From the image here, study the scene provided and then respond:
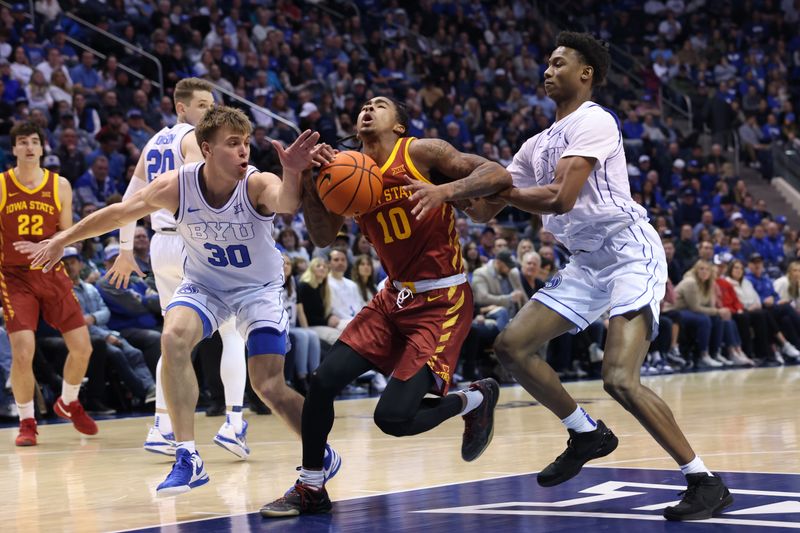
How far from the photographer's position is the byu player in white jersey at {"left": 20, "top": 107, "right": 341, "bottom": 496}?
17.3ft

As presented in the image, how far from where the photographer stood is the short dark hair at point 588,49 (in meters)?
4.99

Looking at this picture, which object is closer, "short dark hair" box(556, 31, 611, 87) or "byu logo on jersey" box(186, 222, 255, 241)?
"short dark hair" box(556, 31, 611, 87)

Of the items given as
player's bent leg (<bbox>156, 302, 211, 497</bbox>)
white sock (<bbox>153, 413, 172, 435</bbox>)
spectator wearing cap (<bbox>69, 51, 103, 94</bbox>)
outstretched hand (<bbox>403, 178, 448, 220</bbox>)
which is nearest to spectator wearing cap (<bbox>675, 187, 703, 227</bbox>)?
spectator wearing cap (<bbox>69, 51, 103, 94</bbox>)

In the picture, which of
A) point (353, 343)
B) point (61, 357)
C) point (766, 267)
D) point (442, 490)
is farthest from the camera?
point (766, 267)

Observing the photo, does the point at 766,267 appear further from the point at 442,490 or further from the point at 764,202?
the point at 442,490

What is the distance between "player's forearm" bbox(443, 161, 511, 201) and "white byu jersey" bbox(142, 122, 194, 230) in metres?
2.63

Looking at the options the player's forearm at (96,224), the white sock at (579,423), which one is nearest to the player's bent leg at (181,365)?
the player's forearm at (96,224)

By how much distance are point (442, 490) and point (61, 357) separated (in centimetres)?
514

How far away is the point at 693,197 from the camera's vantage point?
18.0 meters

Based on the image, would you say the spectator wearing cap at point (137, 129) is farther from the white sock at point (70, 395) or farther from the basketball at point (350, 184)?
the basketball at point (350, 184)

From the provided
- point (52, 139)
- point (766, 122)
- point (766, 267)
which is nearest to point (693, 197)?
point (766, 267)

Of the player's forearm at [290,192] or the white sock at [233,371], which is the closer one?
the player's forearm at [290,192]

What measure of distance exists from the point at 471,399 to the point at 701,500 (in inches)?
44.3

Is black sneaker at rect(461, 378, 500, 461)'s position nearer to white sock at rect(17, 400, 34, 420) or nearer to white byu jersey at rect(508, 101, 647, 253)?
white byu jersey at rect(508, 101, 647, 253)
